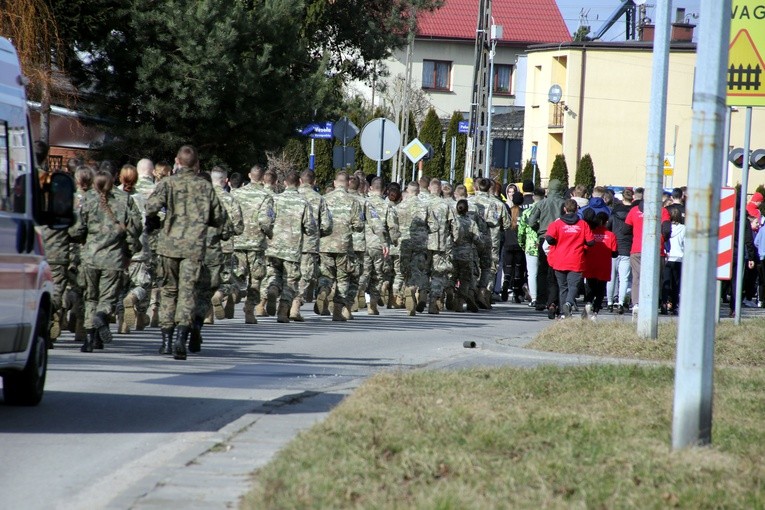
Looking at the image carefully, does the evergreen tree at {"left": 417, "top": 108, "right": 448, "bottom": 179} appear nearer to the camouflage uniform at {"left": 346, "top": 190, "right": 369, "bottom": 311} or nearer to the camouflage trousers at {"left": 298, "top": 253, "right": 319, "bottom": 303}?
the camouflage uniform at {"left": 346, "top": 190, "right": 369, "bottom": 311}

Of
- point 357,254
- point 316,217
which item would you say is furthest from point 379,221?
point 316,217

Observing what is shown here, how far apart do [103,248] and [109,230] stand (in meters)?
0.19

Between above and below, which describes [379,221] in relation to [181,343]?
above

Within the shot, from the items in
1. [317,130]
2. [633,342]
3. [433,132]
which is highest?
[433,132]

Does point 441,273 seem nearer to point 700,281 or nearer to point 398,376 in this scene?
point 398,376

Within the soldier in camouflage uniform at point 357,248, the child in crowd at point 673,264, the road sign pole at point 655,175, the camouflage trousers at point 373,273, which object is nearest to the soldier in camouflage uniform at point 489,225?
the camouflage trousers at point 373,273

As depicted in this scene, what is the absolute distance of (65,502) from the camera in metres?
6.64

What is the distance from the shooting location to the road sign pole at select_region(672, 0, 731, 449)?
737 centimetres

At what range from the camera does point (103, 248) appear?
14055mm

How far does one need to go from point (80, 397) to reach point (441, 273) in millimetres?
12370

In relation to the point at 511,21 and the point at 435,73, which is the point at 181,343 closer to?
the point at 435,73

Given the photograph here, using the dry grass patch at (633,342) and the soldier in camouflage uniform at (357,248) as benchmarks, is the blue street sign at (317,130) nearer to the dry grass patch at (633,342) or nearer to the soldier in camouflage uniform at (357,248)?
the soldier in camouflage uniform at (357,248)

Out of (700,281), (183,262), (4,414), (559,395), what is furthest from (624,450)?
(183,262)

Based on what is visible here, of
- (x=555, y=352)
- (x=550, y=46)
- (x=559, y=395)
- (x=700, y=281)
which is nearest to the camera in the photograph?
(x=700, y=281)
